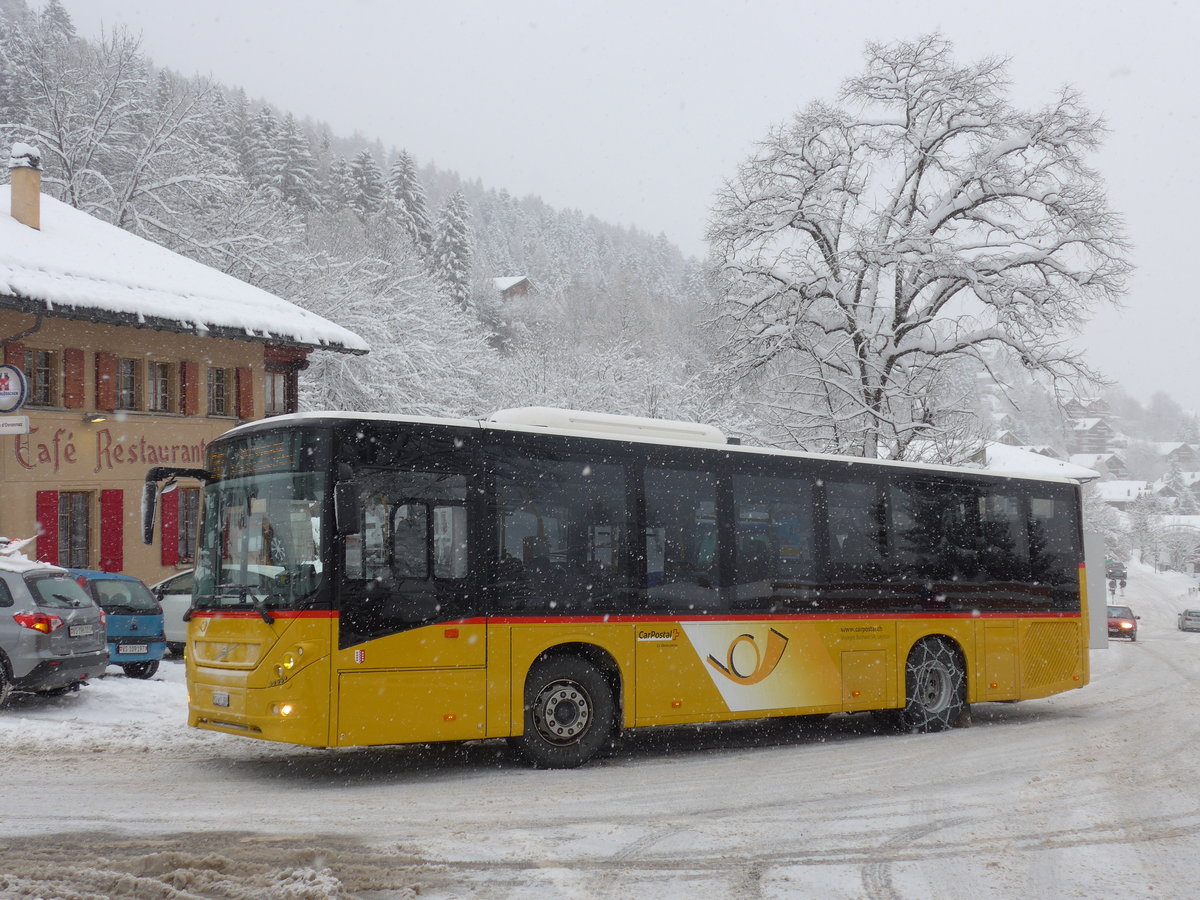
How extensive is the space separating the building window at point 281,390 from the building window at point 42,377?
666cm

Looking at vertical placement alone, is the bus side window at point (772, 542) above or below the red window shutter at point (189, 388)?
below

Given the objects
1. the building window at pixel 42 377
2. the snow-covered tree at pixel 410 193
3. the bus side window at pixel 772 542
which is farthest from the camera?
the snow-covered tree at pixel 410 193

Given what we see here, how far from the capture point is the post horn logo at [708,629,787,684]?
11704mm

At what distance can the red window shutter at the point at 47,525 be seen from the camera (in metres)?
20.6

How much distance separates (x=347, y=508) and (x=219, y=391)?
17.0 meters

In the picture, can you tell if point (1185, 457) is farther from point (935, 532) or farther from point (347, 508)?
point (347, 508)

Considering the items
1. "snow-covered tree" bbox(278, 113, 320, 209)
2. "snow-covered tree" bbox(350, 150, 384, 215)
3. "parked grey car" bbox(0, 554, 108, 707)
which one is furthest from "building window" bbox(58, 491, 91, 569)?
"snow-covered tree" bbox(350, 150, 384, 215)

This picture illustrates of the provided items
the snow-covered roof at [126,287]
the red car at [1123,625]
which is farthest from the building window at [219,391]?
the red car at [1123,625]

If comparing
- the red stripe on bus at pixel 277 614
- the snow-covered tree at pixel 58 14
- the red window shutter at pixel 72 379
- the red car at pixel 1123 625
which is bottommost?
the red car at pixel 1123 625

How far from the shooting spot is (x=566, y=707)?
1063 centimetres

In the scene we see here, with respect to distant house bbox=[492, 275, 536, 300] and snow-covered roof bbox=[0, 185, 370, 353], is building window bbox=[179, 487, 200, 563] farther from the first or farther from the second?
distant house bbox=[492, 275, 536, 300]

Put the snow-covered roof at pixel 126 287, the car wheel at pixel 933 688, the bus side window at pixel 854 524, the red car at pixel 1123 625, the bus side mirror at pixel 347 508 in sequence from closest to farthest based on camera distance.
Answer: the bus side mirror at pixel 347 508, the bus side window at pixel 854 524, the car wheel at pixel 933 688, the snow-covered roof at pixel 126 287, the red car at pixel 1123 625

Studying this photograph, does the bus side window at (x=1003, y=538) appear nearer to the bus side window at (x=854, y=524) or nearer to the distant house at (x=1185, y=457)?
the bus side window at (x=854, y=524)

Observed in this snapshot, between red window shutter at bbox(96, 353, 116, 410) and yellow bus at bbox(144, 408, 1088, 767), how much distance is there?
12.6 m
